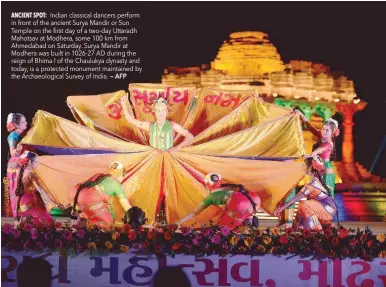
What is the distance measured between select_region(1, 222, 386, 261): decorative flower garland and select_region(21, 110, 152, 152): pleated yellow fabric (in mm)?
2667

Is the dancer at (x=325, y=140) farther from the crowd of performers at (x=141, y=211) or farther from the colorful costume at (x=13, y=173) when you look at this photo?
the colorful costume at (x=13, y=173)

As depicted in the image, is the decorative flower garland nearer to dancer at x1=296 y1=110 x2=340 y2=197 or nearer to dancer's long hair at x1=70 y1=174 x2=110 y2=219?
dancer's long hair at x1=70 y1=174 x2=110 y2=219

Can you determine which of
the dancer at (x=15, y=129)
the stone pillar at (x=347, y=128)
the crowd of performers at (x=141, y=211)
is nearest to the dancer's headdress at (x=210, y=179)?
the crowd of performers at (x=141, y=211)

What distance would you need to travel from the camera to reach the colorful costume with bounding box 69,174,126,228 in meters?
10.7

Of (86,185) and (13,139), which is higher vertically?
(13,139)

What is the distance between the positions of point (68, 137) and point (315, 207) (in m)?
3.40

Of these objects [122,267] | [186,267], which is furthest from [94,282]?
[186,267]

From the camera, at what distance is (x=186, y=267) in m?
8.83

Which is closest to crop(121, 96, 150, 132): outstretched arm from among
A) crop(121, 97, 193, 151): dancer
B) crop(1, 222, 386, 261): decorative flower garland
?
crop(121, 97, 193, 151): dancer

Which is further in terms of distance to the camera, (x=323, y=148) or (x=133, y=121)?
(x=133, y=121)

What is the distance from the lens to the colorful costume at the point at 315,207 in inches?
426

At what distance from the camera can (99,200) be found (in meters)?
10.7

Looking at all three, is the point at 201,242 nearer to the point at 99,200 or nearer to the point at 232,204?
the point at 232,204

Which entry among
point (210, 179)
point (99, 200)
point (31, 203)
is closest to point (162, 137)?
point (210, 179)
